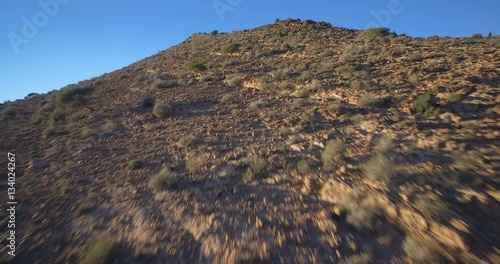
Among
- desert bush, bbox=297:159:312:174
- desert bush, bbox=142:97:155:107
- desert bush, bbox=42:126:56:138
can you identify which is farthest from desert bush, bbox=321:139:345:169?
desert bush, bbox=42:126:56:138

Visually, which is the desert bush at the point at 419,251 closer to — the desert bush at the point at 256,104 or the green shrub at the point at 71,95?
the desert bush at the point at 256,104

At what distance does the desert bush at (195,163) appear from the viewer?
29.3ft

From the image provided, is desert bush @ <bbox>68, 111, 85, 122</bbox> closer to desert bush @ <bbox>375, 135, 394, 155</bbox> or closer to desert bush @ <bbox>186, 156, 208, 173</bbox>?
desert bush @ <bbox>186, 156, 208, 173</bbox>

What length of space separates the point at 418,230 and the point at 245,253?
3101mm

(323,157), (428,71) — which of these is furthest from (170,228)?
(428,71)

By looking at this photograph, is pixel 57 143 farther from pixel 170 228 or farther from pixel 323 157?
pixel 323 157

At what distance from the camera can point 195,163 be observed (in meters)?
9.12

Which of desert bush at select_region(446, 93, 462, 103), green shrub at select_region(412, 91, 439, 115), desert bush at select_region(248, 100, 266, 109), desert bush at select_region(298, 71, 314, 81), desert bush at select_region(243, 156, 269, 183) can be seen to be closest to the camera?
desert bush at select_region(243, 156, 269, 183)

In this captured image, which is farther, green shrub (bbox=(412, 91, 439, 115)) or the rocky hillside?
green shrub (bbox=(412, 91, 439, 115))

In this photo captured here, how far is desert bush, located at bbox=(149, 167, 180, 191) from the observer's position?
811 cm

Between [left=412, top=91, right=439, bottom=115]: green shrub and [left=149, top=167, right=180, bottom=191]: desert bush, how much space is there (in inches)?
330

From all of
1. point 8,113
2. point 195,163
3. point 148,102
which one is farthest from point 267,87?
point 8,113

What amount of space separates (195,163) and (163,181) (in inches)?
48.3

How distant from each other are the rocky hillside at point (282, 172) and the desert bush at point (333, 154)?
1.8 inches
